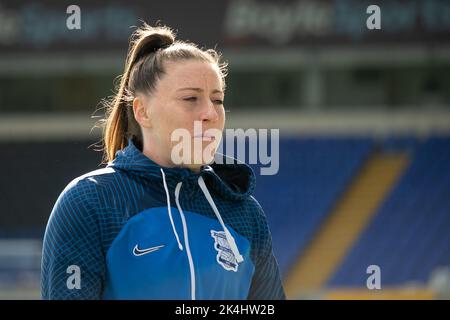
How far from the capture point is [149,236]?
4.44ft

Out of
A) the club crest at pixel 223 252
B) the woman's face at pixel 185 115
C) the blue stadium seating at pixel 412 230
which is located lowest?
the blue stadium seating at pixel 412 230

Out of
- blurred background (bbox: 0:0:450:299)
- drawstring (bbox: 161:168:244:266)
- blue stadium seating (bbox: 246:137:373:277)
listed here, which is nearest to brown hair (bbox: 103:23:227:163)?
drawstring (bbox: 161:168:244:266)

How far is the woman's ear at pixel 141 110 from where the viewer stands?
1.49 meters

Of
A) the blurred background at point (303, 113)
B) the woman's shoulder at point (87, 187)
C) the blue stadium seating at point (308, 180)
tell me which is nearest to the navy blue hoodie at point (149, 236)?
the woman's shoulder at point (87, 187)

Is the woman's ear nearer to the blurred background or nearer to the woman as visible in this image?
the woman

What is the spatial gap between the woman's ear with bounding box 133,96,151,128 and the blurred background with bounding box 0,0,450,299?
8.02 meters

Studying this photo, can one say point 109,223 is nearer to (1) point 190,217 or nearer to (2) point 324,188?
(1) point 190,217

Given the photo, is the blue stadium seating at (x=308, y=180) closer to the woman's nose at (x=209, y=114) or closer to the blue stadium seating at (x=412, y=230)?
the blue stadium seating at (x=412, y=230)

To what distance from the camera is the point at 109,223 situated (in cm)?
134

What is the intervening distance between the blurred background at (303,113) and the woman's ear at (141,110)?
8.02m

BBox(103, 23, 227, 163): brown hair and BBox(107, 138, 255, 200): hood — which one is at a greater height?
BBox(103, 23, 227, 163): brown hair

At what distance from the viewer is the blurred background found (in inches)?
393
